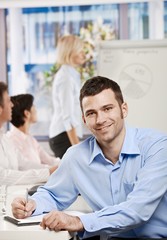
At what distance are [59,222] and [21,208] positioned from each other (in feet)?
0.86

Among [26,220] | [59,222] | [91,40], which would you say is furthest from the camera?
[91,40]

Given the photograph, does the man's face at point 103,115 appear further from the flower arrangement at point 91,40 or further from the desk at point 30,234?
the flower arrangement at point 91,40

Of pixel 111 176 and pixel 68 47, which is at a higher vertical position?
pixel 68 47

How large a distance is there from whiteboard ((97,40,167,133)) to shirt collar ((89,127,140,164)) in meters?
2.19

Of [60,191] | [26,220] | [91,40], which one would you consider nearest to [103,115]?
[60,191]

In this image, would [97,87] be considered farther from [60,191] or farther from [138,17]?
[138,17]

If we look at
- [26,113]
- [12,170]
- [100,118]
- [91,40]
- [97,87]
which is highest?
[91,40]

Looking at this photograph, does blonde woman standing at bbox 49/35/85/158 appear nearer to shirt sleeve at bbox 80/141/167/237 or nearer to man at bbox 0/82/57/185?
man at bbox 0/82/57/185

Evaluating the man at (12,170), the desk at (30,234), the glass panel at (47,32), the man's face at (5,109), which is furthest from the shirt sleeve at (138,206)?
the glass panel at (47,32)

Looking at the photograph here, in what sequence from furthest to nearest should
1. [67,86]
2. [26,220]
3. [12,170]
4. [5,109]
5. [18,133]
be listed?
[67,86] < [18,133] < [5,109] < [12,170] < [26,220]

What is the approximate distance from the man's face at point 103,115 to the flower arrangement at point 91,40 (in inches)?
153

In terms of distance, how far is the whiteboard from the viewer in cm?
429

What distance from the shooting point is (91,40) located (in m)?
5.96

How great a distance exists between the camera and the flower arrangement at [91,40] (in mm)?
5941
